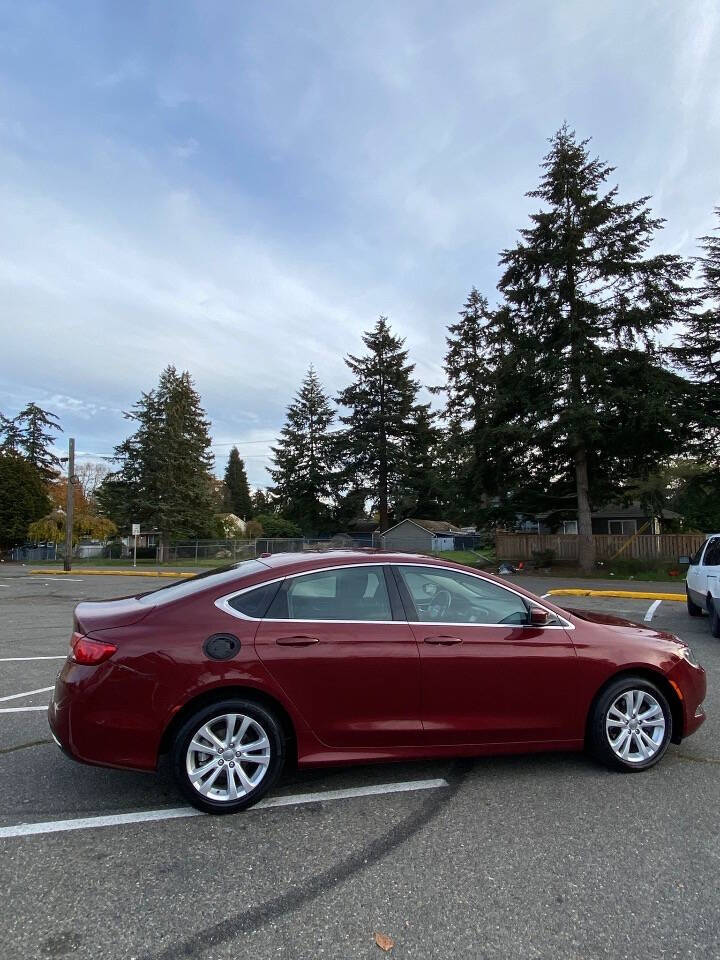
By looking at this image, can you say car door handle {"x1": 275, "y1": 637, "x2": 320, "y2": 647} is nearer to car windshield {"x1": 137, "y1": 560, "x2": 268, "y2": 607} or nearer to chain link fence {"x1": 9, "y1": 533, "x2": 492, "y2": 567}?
car windshield {"x1": 137, "y1": 560, "x2": 268, "y2": 607}

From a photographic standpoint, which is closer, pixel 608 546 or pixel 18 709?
pixel 18 709

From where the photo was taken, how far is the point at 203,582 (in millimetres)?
4152

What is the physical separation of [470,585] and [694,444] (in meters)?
26.0

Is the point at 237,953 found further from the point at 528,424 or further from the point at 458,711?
the point at 528,424

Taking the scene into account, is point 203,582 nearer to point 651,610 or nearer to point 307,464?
point 651,610

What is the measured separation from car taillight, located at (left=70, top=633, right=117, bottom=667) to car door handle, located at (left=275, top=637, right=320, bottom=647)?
0.95 metres

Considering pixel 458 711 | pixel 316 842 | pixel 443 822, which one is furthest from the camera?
pixel 458 711

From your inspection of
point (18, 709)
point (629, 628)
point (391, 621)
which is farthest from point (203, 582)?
point (629, 628)

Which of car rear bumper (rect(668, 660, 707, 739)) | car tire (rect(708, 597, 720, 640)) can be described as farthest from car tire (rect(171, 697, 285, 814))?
car tire (rect(708, 597, 720, 640))

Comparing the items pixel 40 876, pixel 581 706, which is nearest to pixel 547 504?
pixel 581 706

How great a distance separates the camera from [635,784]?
12.9 feet

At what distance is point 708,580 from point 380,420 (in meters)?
47.6

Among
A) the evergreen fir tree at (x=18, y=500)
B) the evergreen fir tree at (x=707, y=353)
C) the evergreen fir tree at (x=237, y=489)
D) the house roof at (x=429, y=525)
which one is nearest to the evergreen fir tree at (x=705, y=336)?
the evergreen fir tree at (x=707, y=353)

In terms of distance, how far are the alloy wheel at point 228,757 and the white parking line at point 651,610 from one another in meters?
9.67
